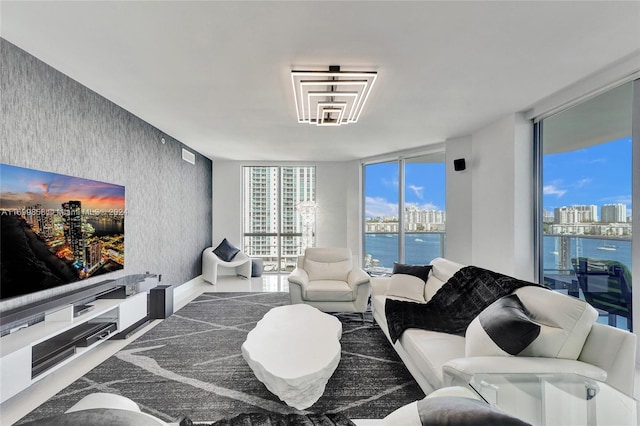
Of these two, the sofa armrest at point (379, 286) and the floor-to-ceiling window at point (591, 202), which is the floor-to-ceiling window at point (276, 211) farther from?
the floor-to-ceiling window at point (591, 202)

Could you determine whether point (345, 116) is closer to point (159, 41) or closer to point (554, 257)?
point (159, 41)

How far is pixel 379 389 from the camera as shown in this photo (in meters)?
2.25

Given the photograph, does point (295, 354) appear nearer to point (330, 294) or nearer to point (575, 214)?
point (330, 294)

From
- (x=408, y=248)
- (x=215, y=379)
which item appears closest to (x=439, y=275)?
(x=215, y=379)

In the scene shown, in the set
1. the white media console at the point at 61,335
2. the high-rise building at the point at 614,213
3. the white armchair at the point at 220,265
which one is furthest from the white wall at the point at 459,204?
the white media console at the point at 61,335

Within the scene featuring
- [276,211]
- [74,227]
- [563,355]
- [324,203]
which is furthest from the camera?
[276,211]

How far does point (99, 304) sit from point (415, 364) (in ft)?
10.0

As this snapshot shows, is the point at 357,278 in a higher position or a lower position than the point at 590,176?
lower

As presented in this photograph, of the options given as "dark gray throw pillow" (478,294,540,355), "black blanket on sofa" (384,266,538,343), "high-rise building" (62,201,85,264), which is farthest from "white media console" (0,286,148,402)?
"dark gray throw pillow" (478,294,540,355)

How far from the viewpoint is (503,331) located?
168cm

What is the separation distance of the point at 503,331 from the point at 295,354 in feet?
4.40

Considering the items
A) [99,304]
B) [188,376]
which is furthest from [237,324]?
[99,304]

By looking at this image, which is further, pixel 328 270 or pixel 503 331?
pixel 328 270

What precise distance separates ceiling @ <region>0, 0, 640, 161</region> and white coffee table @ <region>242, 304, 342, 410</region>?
229cm
